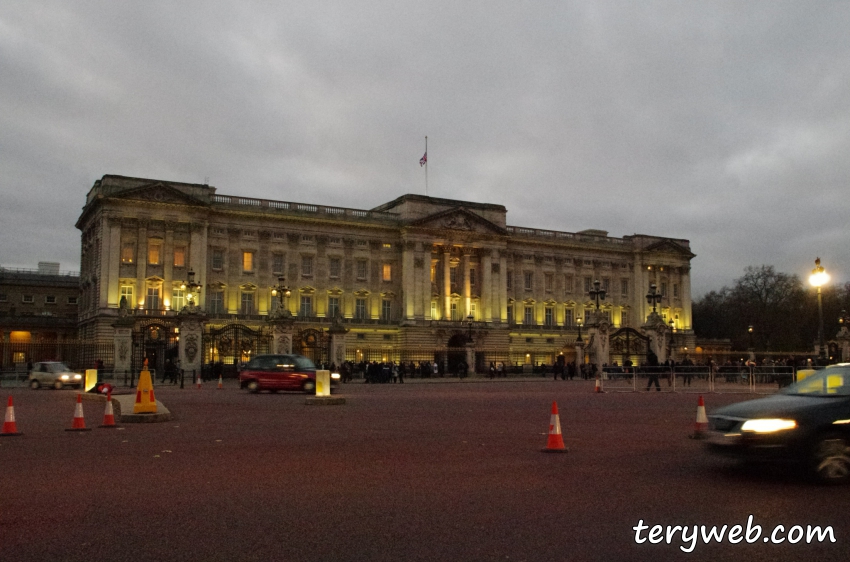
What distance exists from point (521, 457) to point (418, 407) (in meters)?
12.0

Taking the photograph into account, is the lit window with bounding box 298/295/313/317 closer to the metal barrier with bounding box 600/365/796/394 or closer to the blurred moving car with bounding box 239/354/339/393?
the metal barrier with bounding box 600/365/796/394

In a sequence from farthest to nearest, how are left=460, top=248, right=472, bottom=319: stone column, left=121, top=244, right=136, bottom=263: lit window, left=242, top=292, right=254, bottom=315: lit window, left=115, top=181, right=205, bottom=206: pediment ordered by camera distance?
left=460, top=248, right=472, bottom=319: stone column
left=242, top=292, right=254, bottom=315: lit window
left=121, top=244, right=136, bottom=263: lit window
left=115, top=181, right=205, bottom=206: pediment

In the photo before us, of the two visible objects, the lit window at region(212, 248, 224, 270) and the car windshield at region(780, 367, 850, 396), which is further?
the lit window at region(212, 248, 224, 270)

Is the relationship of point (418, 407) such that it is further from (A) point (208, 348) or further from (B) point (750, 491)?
(A) point (208, 348)

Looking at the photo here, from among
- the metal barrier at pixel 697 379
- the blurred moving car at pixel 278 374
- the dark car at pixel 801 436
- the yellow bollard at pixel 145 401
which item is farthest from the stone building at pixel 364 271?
the dark car at pixel 801 436

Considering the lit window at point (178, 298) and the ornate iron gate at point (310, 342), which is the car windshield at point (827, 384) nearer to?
the ornate iron gate at point (310, 342)

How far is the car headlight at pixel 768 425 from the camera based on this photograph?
375 inches

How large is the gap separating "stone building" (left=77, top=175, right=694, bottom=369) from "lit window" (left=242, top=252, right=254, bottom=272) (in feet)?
0.31

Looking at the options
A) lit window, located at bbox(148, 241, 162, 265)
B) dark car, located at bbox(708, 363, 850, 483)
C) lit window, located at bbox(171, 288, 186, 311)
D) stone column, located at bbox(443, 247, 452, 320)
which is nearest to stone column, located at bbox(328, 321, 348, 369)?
lit window, located at bbox(171, 288, 186, 311)

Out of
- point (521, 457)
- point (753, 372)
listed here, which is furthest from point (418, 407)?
point (753, 372)

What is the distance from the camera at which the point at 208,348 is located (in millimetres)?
62406

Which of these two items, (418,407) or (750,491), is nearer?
(750,491)

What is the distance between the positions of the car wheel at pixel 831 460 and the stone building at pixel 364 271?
51333 mm

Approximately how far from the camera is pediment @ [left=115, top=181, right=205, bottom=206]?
227 ft
